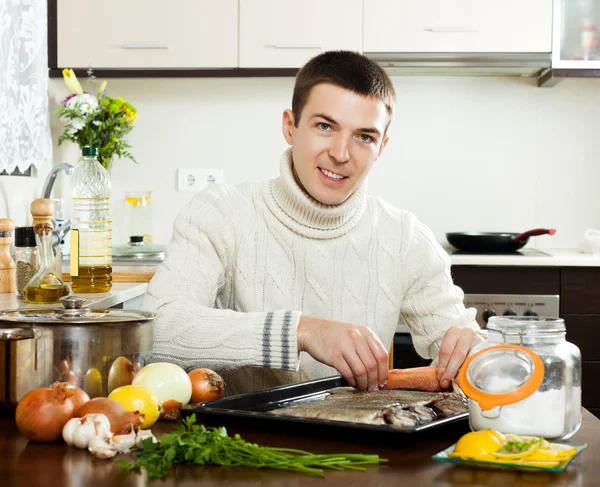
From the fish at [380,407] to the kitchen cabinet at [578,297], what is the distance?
6.38 feet

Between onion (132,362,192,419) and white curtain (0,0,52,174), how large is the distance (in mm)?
1781

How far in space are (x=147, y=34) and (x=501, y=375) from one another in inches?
104

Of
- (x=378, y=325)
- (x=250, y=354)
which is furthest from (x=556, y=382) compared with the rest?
(x=378, y=325)

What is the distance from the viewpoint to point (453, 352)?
1.33 m

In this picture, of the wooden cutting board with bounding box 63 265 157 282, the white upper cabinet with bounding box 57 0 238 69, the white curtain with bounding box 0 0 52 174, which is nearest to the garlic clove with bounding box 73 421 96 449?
the wooden cutting board with bounding box 63 265 157 282

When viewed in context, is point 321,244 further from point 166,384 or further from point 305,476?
point 305,476

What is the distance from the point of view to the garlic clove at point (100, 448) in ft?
2.99

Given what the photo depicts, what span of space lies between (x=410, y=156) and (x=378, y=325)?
6.14ft

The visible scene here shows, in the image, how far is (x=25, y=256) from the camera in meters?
2.10

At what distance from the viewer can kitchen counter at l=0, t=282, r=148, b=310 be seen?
192 cm

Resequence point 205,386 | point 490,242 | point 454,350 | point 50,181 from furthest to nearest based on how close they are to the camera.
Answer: point 490,242 → point 50,181 → point 454,350 → point 205,386

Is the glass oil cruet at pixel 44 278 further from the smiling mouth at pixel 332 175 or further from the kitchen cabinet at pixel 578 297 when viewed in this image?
the kitchen cabinet at pixel 578 297

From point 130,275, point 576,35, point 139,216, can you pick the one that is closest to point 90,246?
point 130,275

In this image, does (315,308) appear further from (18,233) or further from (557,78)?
(557,78)
